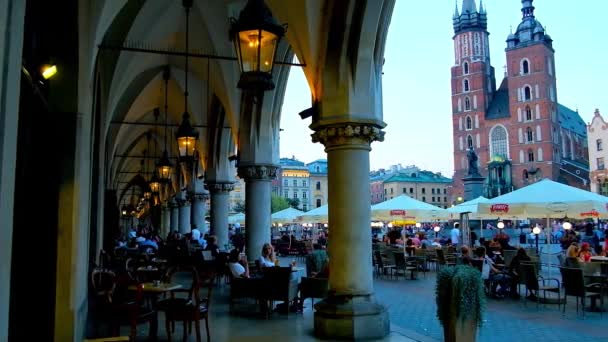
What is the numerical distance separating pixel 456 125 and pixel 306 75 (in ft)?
289

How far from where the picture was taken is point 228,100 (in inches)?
539

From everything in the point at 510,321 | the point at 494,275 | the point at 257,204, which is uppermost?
the point at 257,204

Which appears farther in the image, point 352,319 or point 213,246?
point 213,246

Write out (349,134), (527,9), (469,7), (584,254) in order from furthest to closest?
(469,7)
(527,9)
(584,254)
(349,134)

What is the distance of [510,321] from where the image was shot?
29.7 ft

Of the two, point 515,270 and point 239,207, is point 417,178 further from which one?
point 515,270

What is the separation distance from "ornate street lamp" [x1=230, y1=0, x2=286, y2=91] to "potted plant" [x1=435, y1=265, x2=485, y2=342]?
2.88 meters

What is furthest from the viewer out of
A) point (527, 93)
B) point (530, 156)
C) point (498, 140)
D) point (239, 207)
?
point (239, 207)

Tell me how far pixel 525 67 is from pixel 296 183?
1706 inches

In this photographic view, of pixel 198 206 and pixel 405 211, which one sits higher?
pixel 198 206

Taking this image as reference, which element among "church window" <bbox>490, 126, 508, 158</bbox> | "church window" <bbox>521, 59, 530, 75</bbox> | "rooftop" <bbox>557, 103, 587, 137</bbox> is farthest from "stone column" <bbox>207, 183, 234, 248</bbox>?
"rooftop" <bbox>557, 103, 587, 137</bbox>

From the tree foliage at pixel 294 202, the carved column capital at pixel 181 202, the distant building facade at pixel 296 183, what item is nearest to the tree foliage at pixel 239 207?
the tree foliage at pixel 294 202

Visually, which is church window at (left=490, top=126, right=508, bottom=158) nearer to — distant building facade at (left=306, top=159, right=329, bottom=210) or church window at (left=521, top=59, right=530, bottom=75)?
church window at (left=521, top=59, right=530, bottom=75)

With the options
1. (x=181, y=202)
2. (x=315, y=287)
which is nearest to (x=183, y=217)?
(x=181, y=202)
